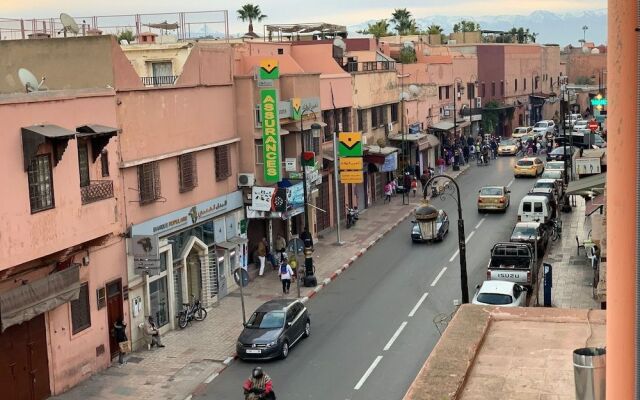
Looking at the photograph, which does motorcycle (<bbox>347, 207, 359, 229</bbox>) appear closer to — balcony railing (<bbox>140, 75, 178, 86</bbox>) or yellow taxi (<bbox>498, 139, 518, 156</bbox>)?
balcony railing (<bbox>140, 75, 178, 86</bbox>)

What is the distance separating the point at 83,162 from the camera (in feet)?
82.4

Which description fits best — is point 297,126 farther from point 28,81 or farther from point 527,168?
point 527,168

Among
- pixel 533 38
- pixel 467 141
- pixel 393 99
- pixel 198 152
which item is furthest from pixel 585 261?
pixel 533 38

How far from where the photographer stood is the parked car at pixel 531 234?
37594 millimetres

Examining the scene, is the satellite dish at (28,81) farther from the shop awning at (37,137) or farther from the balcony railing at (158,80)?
the balcony railing at (158,80)

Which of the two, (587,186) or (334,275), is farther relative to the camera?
(334,275)

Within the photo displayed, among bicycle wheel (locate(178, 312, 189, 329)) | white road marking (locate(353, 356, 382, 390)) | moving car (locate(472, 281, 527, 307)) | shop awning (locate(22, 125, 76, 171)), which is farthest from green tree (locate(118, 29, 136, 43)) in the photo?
white road marking (locate(353, 356, 382, 390))

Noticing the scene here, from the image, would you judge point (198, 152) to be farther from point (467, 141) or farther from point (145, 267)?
point (467, 141)

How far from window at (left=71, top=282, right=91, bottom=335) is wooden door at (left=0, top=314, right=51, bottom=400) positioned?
139cm

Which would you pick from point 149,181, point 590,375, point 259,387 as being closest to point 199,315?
point 149,181

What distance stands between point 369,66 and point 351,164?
14.1 m

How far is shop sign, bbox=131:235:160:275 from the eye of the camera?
27.4 m

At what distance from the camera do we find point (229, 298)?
3400 cm

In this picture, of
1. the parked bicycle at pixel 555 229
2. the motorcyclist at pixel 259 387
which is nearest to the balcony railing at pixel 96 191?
the motorcyclist at pixel 259 387
